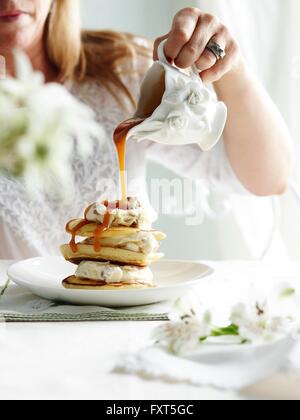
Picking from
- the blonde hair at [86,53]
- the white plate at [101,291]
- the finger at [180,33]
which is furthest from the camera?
the blonde hair at [86,53]

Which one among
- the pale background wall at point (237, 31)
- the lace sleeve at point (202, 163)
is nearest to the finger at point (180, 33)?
the lace sleeve at point (202, 163)

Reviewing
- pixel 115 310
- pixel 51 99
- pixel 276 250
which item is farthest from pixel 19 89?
pixel 276 250

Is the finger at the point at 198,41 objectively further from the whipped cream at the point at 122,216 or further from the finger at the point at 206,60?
the whipped cream at the point at 122,216

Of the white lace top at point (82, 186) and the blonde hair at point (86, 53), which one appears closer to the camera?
the white lace top at point (82, 186)

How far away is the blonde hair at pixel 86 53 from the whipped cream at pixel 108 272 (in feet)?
3.86

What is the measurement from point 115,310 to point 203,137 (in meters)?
0.29

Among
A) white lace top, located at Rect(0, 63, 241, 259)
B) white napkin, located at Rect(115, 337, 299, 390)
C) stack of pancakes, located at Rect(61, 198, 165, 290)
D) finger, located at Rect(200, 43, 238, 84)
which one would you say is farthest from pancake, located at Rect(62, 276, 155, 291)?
white lace top, located at Rect(0, 63, 241, 259)

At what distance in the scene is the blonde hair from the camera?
211cm

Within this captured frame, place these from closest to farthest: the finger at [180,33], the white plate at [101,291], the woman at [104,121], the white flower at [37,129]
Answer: the white flower at [37,129]
the white plate at [101,291]
the finger at [180,33]
the woman at [104,121]

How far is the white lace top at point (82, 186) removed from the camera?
1986 mm

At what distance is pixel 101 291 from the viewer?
3.08ft

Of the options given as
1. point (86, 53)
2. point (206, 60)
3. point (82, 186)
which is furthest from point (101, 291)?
point (86, 53)

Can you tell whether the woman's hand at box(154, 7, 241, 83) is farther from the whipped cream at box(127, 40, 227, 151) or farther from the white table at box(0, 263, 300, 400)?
the white table at box(0, 263, 300, 400)
